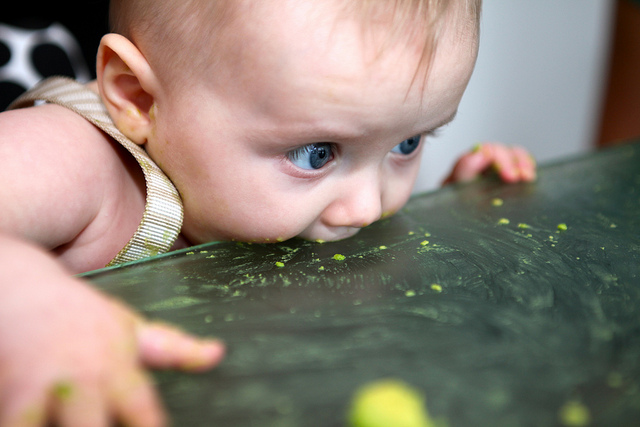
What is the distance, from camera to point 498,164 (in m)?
0.96

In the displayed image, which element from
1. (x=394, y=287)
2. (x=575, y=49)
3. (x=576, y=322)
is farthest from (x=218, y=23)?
(x=575, y=49)

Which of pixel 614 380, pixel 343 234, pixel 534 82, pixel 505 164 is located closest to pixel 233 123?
pixel 343 234

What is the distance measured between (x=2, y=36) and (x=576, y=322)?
929mm

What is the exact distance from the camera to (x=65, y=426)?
0.30 metres

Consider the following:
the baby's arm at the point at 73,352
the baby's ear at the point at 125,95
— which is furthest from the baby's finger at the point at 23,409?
the baby's ear at the point at 125,95

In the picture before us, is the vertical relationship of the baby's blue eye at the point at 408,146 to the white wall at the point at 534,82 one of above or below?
above

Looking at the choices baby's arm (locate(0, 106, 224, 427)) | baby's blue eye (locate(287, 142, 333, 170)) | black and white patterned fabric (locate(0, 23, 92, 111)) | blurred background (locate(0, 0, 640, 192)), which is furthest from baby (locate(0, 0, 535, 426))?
blurred background (locate(0, 0, 640, 192))

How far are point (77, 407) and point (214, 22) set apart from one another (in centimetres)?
39

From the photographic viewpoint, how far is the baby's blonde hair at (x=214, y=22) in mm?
537

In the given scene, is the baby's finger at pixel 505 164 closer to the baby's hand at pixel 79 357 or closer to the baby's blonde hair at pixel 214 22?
the baby's blonde hair at pixel 214 22

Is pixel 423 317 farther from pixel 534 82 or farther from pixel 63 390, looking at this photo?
pixel 534 82

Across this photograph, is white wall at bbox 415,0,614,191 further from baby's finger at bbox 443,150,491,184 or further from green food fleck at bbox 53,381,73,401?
green food fleck at bbox 53,381,73,401

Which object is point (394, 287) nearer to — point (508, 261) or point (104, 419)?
point (508, 261)

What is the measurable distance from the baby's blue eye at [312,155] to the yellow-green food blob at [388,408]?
33 centimetres
